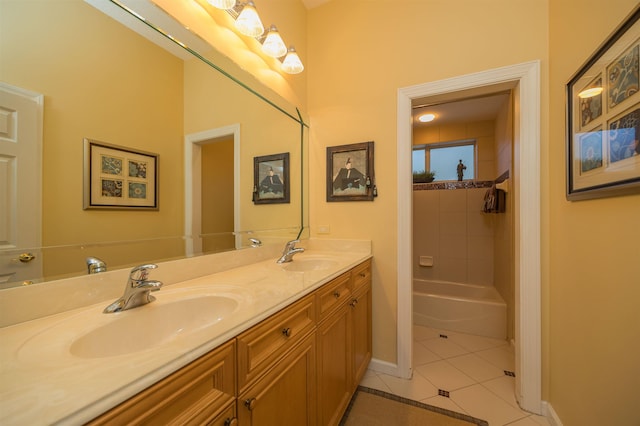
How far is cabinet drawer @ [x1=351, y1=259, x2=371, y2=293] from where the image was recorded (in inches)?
58.2

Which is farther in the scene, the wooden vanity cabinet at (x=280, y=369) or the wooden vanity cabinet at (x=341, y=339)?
the wooden vanity cabinet at (x=341, y=339)

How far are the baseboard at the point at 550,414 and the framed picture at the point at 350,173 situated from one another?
1.58m

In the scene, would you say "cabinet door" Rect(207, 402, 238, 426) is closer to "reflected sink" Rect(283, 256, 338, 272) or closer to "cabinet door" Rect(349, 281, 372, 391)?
"cabinet door" Rect(349, 281, 372, 391)

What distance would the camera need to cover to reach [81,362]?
0.47 metres

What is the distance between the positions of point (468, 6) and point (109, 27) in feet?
6.45

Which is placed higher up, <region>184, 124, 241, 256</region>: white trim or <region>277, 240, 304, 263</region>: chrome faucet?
Result: <region>184, 124, 241, 256</region>: white trim

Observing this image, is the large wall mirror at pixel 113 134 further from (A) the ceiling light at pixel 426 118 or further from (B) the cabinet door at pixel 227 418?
(A) the ceiling light at pixel 426 118

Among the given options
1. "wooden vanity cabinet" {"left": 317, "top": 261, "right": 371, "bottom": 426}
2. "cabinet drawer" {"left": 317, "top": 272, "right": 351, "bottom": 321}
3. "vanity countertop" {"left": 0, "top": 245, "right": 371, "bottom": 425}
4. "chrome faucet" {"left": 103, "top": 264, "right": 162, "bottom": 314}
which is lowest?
"wooden vanity cabinet" {"left": 317, "top": 261, "right": 371, "bottom": 426}

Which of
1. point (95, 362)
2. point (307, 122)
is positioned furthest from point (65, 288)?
point (307, 122)

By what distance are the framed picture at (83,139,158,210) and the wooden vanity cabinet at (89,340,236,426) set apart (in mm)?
685

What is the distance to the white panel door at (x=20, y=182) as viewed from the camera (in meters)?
0.64

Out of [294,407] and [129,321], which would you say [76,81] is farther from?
[294,407]

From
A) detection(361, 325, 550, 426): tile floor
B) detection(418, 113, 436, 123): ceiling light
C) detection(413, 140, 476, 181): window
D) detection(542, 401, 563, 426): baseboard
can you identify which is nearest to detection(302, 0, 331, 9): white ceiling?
detection(418, 113, 436, 123): ceiling light

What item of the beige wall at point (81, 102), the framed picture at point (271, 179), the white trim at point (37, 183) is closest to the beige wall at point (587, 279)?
the framed picture at point (271, 179)
